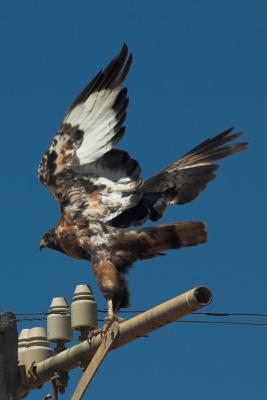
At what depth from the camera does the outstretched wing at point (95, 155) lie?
39.7 ft

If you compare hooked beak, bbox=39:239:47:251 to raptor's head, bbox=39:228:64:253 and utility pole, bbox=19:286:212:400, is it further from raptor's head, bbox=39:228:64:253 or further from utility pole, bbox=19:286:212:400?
utility pole, bbox=19:286:212:400

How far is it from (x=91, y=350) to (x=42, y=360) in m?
1.03

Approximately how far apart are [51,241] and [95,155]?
1.03 m

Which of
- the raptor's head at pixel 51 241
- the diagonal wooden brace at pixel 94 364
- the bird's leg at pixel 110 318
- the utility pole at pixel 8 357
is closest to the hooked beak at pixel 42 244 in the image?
the raptor's head at pixel 51 241

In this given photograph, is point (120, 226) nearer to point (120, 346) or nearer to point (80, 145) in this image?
point (80, 145)

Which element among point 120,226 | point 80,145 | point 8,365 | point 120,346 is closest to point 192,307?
point 120,346

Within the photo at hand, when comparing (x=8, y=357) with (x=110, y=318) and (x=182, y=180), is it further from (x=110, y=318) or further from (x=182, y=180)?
(x=182, y=180)

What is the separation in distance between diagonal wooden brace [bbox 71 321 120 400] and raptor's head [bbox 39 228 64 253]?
8.84ft

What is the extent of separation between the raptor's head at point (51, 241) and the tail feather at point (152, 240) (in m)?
0.89

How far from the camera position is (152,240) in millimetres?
11109

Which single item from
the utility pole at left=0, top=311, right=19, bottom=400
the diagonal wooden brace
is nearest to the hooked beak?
the utility pole at left=0, top=311, right=19, bottom=400

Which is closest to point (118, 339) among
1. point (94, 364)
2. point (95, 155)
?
point (94, 364)

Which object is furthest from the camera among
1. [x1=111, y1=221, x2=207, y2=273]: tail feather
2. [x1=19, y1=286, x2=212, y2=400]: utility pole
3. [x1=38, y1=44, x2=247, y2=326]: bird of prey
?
[x1=38, y1=44, x2=247, y2=326]: bird of prey

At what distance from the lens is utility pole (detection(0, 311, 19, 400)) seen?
33.1ft
